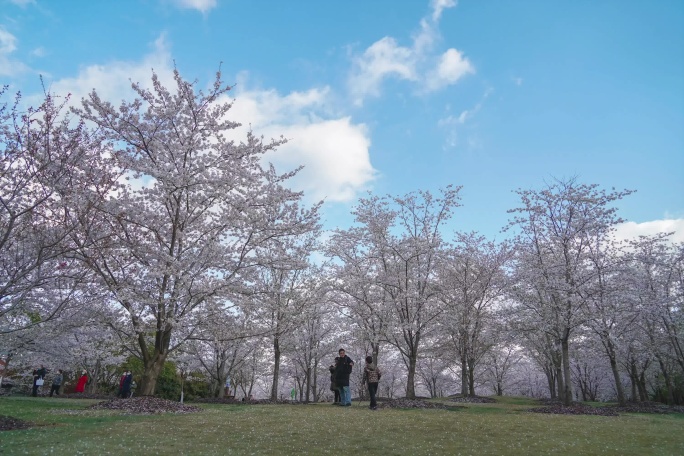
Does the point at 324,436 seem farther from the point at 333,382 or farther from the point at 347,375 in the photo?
the point at 333,382

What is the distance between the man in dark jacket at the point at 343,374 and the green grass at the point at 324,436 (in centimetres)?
424

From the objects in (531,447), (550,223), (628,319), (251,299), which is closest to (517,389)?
(628,319)

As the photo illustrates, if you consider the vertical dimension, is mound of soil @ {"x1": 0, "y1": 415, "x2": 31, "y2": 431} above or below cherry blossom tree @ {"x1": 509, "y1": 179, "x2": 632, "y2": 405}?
below

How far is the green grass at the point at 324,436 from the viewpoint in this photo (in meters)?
7.79

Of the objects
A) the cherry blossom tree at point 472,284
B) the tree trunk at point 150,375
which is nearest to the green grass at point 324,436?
the tree trunk at point 150,375

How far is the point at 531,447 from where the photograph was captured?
8.38m

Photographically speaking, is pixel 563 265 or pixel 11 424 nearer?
pixel 11 424

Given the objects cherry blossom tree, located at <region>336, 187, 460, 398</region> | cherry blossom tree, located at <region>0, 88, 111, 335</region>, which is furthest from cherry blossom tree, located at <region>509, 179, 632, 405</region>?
cherry blossom tree, located at <region>0, 88, 111, 335</region>

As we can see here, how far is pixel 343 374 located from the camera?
1738 centimetres

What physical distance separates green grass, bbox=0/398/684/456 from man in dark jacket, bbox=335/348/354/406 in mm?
4243

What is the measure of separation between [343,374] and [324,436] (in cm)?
822

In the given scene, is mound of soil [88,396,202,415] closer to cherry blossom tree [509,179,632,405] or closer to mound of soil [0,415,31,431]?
mound of soil [0,415,31,431]

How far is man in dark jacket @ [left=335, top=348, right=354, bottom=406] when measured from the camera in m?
17.0

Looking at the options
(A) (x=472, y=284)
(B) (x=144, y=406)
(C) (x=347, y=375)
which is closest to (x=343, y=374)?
(C) (x=347, y=375)
